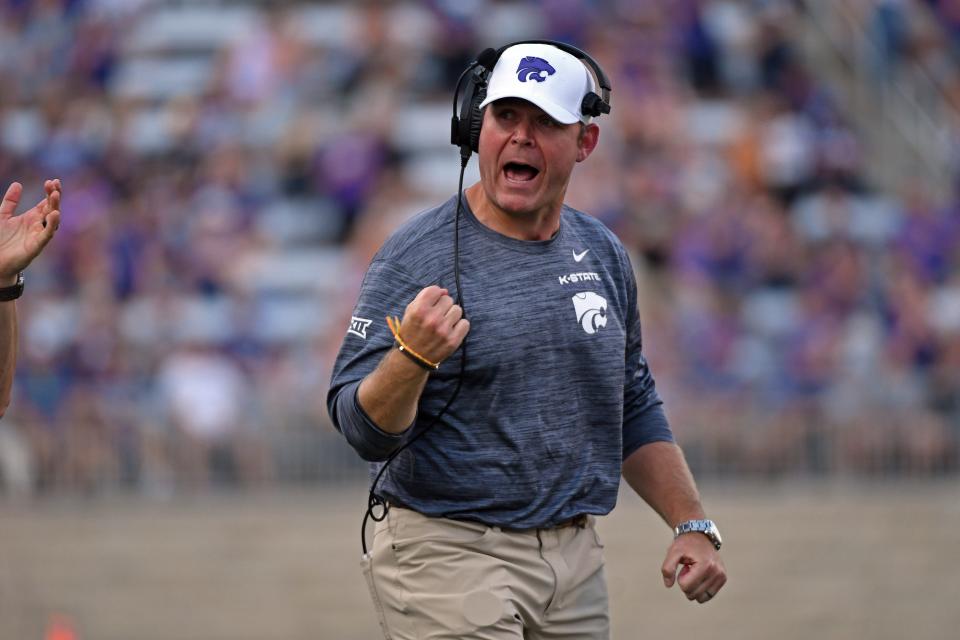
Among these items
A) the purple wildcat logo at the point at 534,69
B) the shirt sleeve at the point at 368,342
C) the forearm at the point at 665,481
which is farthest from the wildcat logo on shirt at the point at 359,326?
the forearm at the point at 665,481

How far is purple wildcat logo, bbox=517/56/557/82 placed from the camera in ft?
14.9

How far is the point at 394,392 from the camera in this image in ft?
13.6

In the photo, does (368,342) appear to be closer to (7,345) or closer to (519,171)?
(519,171)

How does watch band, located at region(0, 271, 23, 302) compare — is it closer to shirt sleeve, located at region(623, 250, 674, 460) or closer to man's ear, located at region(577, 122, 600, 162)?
man's ear, located at region(577, 122, 600, 162)

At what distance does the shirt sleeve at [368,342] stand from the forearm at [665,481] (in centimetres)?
88

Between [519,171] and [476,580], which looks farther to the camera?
[519,171]

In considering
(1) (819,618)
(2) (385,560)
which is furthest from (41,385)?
(2) (385,560)

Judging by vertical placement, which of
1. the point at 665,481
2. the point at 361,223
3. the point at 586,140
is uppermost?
the point at 361,223

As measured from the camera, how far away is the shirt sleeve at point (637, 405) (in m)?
4.97

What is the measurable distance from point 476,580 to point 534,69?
4.32 feet

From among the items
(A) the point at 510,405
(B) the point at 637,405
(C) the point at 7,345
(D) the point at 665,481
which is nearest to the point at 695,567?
(D) the point at 665,481

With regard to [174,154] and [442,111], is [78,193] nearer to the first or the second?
[174,154]

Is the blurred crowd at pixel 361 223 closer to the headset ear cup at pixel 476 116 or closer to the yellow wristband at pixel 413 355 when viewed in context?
the headset ear cup at pixel 476 116

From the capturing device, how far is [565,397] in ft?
15.0
